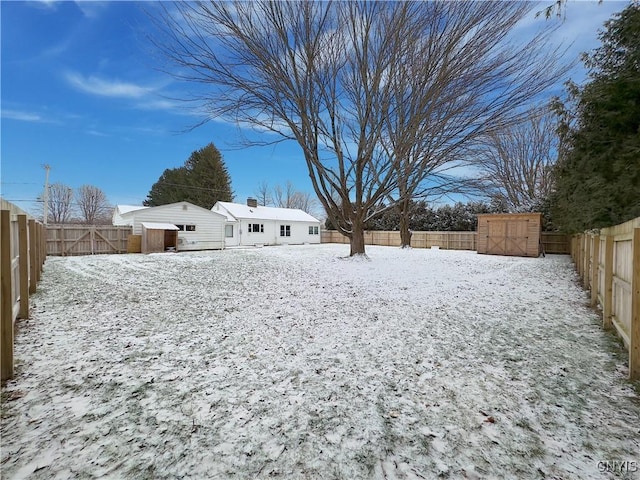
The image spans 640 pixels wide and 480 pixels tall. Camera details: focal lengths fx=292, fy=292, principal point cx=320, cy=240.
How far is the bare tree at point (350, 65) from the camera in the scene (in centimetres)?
749

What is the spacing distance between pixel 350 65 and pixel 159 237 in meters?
12.8

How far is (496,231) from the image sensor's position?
51.4 ft

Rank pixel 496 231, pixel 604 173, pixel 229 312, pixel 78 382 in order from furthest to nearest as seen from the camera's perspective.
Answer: pixel 496 231 < pixel 604 173 < pixel 229 312 < pixel 78 382

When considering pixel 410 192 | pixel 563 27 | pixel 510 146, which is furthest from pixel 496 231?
pixel 563 27

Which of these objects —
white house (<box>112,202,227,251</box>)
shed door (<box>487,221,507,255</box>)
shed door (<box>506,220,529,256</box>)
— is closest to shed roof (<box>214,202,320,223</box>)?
white house (<box>112,202,227,251</box>)

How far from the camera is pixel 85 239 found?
14.9 metres

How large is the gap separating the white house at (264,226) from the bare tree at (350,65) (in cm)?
1265

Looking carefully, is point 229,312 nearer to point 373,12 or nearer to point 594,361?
point 594,361

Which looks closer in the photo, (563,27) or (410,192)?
(563,27)

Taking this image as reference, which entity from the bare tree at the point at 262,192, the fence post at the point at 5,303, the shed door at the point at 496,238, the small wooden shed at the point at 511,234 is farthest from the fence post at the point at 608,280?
the bare tree at the point at 262,192

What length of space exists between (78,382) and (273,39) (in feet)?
30.8

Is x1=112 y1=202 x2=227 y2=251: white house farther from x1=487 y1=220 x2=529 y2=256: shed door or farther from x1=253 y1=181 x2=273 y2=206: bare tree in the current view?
x1=253 y1=181 x2=273 y2=206: bare tree

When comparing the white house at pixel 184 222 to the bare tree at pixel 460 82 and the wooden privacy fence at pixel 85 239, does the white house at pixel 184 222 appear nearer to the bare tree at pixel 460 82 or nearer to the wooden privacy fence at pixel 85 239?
the wooden privacy fence at pixel 85 239

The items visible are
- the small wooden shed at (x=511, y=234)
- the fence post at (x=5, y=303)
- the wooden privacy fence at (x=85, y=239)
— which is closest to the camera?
the fence post at (x=5, y=303)
